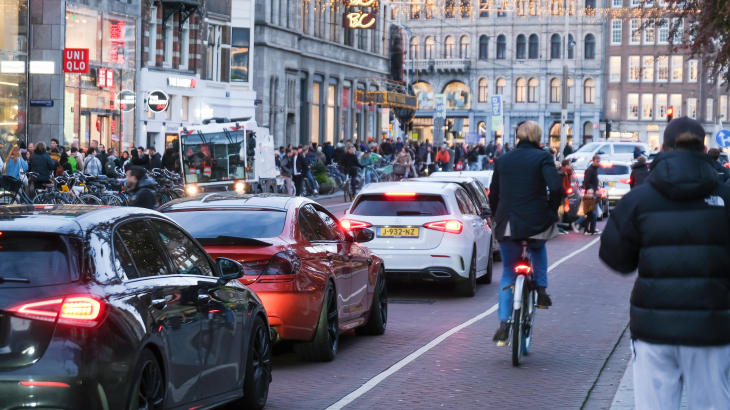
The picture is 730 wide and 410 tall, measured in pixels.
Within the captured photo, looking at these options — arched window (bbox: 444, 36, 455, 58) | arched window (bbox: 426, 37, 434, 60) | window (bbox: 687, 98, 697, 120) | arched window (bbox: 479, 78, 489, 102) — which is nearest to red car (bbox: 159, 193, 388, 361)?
window (bbox: 687, 98, 697, 120)

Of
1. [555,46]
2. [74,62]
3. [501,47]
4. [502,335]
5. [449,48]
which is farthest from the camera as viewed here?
[449,48]

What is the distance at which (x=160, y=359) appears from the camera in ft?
19.6

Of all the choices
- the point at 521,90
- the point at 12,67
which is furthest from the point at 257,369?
the point at 521,90

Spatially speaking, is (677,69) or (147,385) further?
(677,69)

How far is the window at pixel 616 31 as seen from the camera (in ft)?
347

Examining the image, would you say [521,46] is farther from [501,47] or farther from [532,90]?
[532,90]

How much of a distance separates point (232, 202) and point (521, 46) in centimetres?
10132

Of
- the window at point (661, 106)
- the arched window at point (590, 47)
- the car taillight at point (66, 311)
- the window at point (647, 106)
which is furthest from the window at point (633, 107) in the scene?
the car taillight at point (66, 311)

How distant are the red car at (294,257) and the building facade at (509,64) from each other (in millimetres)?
94092

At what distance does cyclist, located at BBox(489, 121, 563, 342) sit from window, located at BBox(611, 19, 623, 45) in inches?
3914

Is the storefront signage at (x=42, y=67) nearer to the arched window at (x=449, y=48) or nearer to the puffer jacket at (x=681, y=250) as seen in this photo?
the puffer jacket at (x=681, y=250)

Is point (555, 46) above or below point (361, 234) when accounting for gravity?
above

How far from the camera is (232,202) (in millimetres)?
10023

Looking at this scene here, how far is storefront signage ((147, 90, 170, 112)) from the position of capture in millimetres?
38469
